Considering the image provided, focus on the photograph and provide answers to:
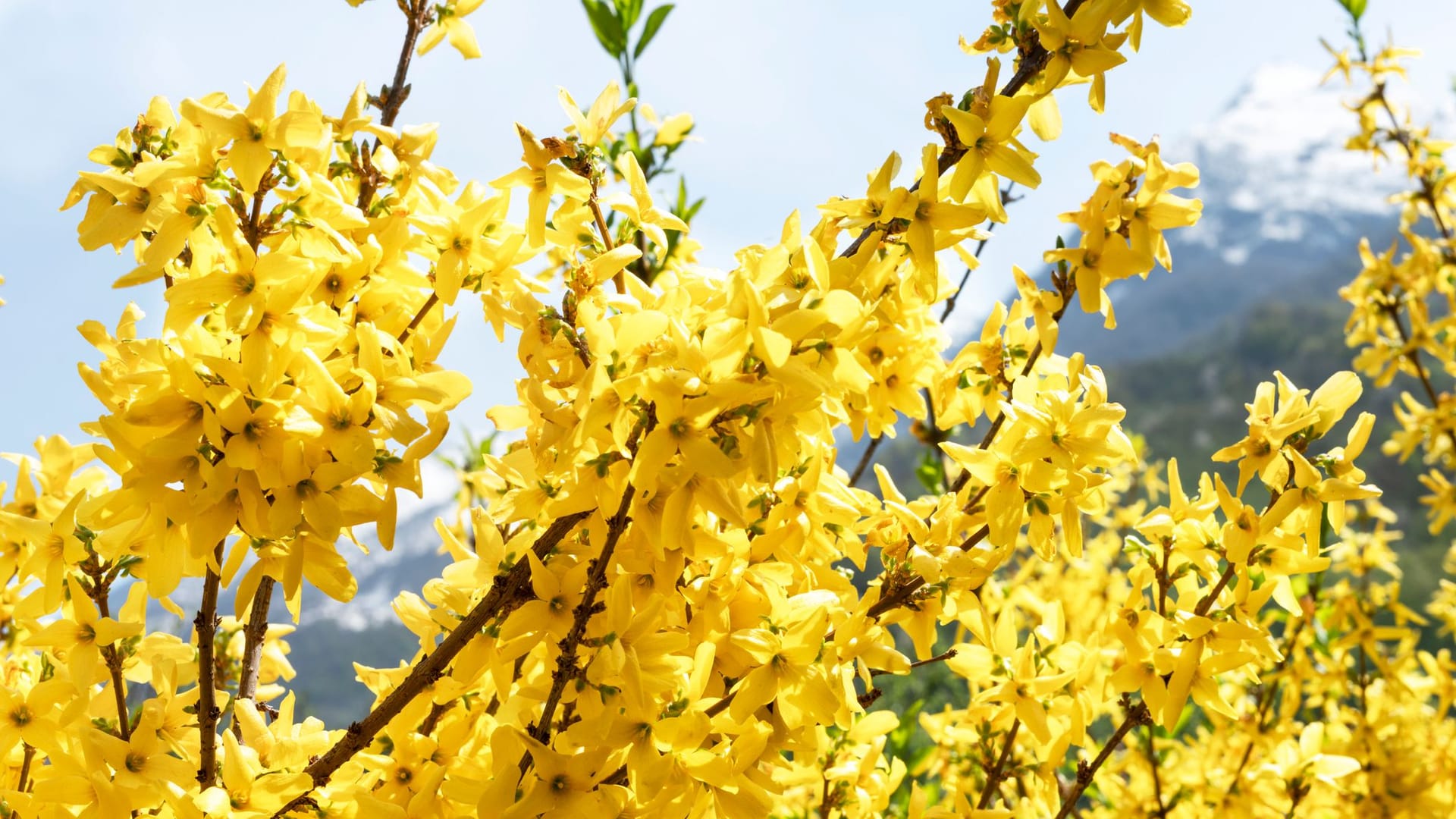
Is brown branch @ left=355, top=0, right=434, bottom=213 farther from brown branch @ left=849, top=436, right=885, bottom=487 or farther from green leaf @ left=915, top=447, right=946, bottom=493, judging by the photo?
green leaf @ left=915, top=447, right=946, bottom=493

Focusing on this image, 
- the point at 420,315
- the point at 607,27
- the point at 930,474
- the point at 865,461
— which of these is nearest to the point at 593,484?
the point at 420,315

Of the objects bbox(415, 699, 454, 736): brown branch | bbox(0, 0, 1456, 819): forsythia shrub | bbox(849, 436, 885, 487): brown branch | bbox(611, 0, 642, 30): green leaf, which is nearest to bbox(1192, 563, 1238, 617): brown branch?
bbox(0, 0, 1456, 819): forsythia shrub

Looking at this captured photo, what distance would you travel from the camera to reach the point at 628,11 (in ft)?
9.21

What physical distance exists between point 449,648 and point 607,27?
84.8 inches

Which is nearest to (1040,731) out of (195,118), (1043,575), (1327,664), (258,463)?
(258,463)

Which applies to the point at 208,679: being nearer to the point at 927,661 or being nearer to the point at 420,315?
the point at 420,315

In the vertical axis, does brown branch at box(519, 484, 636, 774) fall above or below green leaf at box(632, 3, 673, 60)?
below

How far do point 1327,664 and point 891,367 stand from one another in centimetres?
352

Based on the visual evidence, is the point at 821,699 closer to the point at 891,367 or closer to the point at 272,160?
the point at 891,367

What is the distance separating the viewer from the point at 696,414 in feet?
3.51

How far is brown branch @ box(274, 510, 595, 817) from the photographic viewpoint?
1268 millimetres

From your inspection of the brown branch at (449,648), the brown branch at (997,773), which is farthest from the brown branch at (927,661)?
the brown branch at (449,648)

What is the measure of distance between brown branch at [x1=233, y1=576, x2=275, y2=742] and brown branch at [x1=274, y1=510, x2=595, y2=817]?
0.28 meters

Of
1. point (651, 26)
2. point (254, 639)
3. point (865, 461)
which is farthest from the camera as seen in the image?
point (651, 26)
